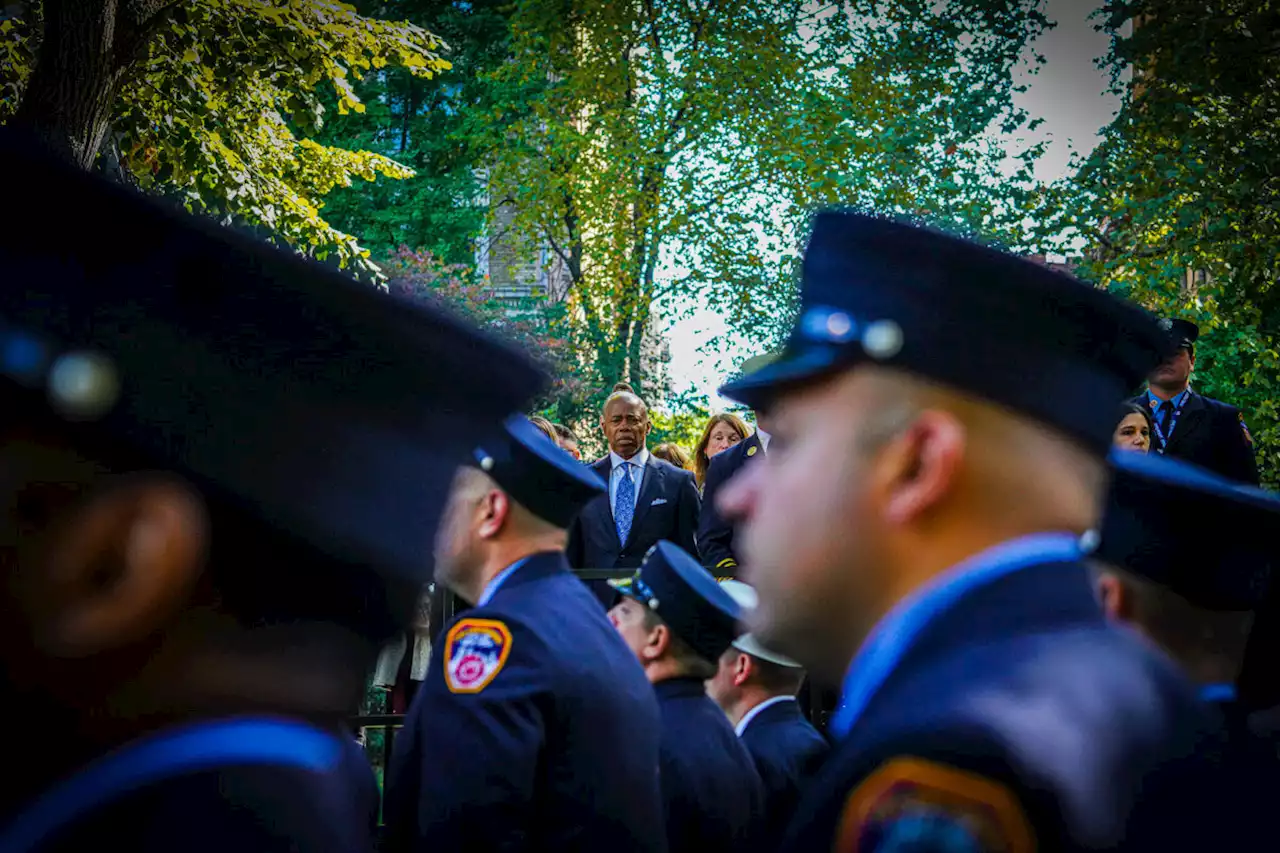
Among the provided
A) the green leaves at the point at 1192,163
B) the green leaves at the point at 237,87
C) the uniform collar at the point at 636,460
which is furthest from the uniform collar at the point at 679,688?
the green leaves at the point at 1192,163

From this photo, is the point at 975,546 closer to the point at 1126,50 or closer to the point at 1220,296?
the point at 1126,50

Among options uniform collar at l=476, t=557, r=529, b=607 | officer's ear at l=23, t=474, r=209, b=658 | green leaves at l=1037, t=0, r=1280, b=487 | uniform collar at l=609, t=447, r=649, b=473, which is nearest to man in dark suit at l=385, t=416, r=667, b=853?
uniform collar at l=476, t=557, r=529, b=607

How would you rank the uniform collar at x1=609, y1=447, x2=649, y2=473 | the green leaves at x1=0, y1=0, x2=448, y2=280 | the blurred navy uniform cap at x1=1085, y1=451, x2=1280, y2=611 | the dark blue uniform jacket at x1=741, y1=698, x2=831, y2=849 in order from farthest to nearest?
the green leaves at x1=0, y1=0, x2=448, y2=280
the uniform collar at x1=609, y1=447, x2=649, y2=473
the dark blue uniform jacket at x1=741, y1=698, x2=831, y2=849
the blurred navy uniform cap at x1=1085, y1=451, x2=1280, y2=611

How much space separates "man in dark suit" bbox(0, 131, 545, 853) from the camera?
1.12 m

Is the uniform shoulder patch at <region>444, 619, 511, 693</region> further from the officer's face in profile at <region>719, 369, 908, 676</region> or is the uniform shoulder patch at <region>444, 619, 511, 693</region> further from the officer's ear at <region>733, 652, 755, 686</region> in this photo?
the officer's ear at <region>733, 652, 755, 686</region>

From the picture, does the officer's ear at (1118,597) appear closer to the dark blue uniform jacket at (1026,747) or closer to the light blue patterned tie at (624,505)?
the dark blue uniform jacket at (1026,747)

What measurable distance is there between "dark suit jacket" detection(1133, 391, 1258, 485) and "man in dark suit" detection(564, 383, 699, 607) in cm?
302

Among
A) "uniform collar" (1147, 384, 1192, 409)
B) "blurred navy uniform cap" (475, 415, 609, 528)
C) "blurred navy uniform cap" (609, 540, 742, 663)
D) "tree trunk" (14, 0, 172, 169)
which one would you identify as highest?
"tree trunk" (14, 0, 172, 169)

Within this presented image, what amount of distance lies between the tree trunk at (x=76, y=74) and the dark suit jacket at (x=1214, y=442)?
7.38 metres

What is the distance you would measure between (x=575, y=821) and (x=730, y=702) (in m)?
1.88

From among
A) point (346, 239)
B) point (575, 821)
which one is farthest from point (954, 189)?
point (575, 821)

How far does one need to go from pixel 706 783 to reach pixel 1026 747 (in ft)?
9.85

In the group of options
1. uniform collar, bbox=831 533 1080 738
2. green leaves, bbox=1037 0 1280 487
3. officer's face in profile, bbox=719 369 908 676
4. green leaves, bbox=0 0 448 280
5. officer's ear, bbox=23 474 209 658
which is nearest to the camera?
officer's ear, bbox=23 474 209 658

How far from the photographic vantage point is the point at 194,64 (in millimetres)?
11180
